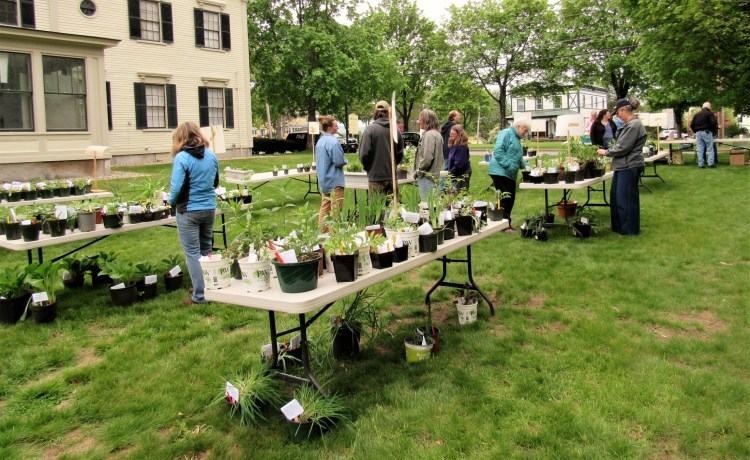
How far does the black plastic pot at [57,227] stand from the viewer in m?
5.30

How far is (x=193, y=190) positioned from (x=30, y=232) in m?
1.57

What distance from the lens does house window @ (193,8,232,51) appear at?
19.9m

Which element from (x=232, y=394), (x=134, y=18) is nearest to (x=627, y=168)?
(x=232, y=394)

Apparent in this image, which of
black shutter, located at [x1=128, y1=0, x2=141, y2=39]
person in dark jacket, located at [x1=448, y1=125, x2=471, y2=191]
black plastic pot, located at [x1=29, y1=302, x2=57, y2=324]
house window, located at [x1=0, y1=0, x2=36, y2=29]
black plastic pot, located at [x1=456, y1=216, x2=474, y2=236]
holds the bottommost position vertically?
black plastic pot, located at [x1=29, y1=302, x2=57, y2=324]

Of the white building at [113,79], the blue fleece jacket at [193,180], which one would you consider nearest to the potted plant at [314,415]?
the blue fleece jacket at [193,180]

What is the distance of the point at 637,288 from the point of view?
217 inches

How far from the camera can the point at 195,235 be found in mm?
5133

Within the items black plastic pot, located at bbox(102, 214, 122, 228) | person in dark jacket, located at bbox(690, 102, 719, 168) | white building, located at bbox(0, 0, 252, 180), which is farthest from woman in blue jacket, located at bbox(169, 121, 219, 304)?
person in dark jacket, located at bbox(690, 102, 719, 168)

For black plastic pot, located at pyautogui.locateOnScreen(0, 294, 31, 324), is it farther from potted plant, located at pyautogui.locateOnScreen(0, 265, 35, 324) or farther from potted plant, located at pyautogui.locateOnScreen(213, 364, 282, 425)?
potted plant, located at pyautogui.locateOnScreen(213, 364, 282, 425)

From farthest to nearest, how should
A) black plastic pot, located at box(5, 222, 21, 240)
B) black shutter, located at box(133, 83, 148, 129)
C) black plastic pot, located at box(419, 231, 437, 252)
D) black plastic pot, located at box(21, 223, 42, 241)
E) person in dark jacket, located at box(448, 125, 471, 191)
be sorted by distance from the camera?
black shutter, located at box(133, 83, 148, 129) < person in dark jacket, located at box(448, 125, 471, 191) < black plastic pot, located at box(5, 222, 21, 240) < black plastic pot, located at box(21, 223, 42, 241) < black plastic pot, located at box(419, 231, 437, 252)

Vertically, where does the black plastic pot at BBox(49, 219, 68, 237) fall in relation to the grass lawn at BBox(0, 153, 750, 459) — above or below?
above

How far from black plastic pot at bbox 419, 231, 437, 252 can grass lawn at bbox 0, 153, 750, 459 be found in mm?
787

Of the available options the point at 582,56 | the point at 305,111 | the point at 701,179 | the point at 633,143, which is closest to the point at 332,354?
the point at 633,143

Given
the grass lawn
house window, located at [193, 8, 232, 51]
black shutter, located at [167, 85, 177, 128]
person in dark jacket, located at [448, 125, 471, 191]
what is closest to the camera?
the grass lawn
